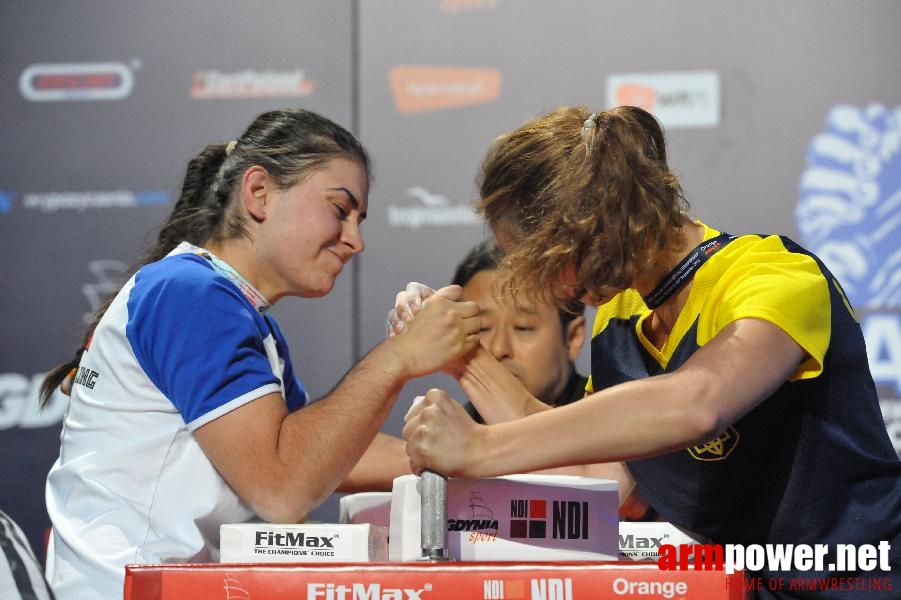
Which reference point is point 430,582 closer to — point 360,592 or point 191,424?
point 360,592

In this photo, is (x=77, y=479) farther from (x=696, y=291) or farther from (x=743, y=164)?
(x=743, y=164)

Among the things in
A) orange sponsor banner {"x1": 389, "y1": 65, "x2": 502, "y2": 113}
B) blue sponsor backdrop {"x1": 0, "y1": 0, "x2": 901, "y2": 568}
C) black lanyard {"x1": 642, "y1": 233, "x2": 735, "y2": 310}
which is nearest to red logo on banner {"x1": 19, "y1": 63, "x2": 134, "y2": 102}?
blue sponsor backdrop {"x1": 0, "y1": 0, "x2": 901, "y2": 568}

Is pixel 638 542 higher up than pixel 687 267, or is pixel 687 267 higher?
pixel 687 267

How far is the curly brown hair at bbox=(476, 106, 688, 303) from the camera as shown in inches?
59.2

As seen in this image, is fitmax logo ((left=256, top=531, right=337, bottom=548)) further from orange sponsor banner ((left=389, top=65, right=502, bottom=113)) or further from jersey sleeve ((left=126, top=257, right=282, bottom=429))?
orange sponsor banner ((left=389, top=65, right=502, bottom=113))

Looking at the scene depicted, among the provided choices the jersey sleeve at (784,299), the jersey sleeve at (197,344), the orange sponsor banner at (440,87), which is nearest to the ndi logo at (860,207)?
the orange sponsor banner at (440,87)

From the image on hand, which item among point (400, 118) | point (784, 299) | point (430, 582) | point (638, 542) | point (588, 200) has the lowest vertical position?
point (638, 542)

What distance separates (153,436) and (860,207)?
8.21ft

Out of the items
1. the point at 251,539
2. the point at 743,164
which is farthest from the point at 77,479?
the point at 743,164

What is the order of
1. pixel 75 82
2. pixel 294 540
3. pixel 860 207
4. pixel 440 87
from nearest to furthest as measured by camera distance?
pixel 294 540
pixel 860 207
pixel 440 87
pixel 75 82

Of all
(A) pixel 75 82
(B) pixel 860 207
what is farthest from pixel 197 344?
(B) pixel 860 207

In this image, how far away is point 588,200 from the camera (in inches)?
59.1

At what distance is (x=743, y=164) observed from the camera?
338 centimetres

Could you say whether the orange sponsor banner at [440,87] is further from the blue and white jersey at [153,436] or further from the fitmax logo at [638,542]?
the fitmax logo at [638,542]
